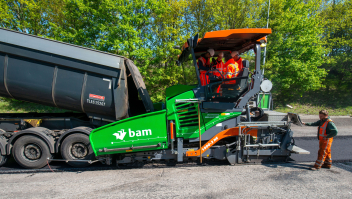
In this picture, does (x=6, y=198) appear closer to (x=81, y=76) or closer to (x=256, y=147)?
(x=81, y=76)

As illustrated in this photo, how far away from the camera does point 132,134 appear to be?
393 cm

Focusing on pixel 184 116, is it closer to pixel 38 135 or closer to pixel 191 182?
pixel 191 182

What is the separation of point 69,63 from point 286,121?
508 centimetres

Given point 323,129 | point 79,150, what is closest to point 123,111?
point 79,150

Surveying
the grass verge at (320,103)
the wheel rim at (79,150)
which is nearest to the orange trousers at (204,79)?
the wheel rim at (79,150)

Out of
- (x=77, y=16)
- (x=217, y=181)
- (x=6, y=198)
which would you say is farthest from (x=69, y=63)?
(x=77, y=16)

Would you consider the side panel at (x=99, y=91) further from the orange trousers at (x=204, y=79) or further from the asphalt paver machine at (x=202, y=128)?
the orange trousers at (x=204, y=79)

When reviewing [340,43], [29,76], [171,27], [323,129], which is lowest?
[323,129]

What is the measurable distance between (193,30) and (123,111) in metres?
9.84

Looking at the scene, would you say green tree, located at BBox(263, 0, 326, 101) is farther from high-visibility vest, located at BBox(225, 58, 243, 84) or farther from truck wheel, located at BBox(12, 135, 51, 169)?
truck wheel, located at BBox(12, 135, 51, 169)

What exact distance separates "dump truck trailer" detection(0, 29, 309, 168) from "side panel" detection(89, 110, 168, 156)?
21 millimetres

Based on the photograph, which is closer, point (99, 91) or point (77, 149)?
point (99, 91)

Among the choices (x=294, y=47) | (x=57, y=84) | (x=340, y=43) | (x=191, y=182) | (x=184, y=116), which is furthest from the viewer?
(x=340, y=43)

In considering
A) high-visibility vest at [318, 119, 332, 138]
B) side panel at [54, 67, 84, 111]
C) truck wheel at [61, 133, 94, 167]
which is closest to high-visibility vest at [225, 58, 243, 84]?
high-visibility vest at [318, 119, 332, 138]
